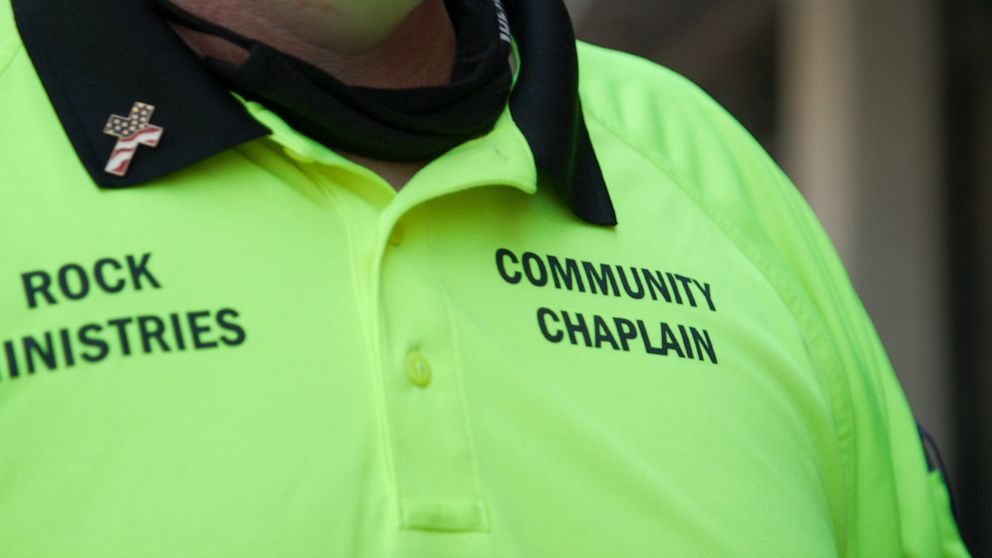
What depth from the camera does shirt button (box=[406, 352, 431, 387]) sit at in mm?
1277

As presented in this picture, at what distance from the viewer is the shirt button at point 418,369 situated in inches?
50.3

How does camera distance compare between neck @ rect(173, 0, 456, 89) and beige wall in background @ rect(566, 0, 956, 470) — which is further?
beige wall in background @ rect(566, 0, 956, 470)

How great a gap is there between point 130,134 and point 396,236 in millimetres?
259

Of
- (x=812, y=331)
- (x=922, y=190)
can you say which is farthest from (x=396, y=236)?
(x=922, y=190)

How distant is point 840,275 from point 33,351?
3.40 ft

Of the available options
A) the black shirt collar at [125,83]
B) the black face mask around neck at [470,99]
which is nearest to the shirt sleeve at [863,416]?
the black face mask around neck at [470,99]

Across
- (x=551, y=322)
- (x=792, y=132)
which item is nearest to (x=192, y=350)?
(x=551, y=322)

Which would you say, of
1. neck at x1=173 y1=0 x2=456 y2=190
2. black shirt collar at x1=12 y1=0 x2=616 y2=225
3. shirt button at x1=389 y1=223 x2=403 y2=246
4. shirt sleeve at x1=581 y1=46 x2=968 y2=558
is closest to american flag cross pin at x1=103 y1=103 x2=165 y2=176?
black shirt collar at x1=12 y1=0 x2=616 y2=225

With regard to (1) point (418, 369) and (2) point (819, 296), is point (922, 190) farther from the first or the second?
(1) point (418, 369)

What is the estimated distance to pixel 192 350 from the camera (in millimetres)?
1225

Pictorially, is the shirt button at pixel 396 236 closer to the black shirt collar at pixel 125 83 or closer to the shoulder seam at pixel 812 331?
the black shirt collar at pixel 125 83

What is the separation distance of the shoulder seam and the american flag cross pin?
0.60 m

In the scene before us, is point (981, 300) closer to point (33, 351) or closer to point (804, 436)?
point (804, 436)

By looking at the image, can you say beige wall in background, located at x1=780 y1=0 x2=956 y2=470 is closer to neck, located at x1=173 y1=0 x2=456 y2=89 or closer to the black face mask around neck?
the black face mask around neck
